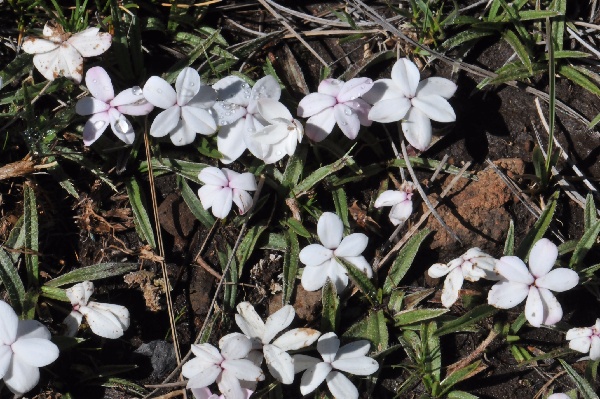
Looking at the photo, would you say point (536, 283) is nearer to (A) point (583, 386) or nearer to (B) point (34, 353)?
(A) point (583, 386)

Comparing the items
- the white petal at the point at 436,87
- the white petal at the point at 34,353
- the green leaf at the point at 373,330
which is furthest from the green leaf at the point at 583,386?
the white petal at the point at 34,353

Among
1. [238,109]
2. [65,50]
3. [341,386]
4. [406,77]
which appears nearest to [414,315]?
[341,386]

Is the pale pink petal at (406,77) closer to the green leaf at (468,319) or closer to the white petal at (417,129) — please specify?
the white petal at (417,129)

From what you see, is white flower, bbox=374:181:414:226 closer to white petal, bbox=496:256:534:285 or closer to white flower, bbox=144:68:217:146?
white petal, bbox=496:256:534:285

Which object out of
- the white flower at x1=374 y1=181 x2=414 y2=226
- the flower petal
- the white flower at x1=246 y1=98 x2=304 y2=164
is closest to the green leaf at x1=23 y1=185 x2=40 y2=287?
the white flower at x1=246 y1=98 x2=304 y2=164

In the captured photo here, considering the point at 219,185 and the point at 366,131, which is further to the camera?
the point at 366,131

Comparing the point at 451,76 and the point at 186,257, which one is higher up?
the point at 451,76

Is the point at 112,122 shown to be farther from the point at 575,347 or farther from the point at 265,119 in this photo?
the point at 575,347

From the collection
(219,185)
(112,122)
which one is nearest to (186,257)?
(219,185)
